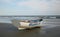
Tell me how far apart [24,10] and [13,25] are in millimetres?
193

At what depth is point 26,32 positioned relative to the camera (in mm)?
1127

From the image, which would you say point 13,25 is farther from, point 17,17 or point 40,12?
point 40,12

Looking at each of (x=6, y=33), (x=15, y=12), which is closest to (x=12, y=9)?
(x=15, y=12)

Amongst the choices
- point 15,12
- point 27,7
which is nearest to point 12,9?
point 15,12

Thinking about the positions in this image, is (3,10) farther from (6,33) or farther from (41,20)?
(41,20)

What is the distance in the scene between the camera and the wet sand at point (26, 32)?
1118mm

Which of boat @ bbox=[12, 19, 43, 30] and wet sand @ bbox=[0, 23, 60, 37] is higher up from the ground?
boat @ bbox=[12, 19, 43, 30]

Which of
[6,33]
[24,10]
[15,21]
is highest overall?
[24,10]

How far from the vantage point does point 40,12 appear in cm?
113

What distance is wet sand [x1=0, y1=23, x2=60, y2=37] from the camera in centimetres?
112

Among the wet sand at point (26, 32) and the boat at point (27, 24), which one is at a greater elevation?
the boat at point (27, 24)

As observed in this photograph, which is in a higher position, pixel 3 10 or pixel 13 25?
pixel 3 10

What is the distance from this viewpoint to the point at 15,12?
1.14m

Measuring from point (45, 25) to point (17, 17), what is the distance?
0.98 feet
